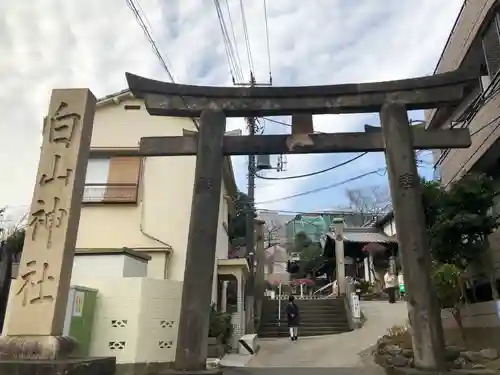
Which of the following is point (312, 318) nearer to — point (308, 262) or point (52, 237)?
point (52, 237)

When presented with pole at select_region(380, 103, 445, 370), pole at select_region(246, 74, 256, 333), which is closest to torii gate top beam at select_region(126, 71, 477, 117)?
pole at select_region(380, 103, 445, 370)

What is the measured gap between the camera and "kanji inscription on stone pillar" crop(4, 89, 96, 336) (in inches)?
274

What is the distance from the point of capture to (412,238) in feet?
24.8

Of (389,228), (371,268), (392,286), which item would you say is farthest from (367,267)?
(392,286)

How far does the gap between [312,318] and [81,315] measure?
14.3m

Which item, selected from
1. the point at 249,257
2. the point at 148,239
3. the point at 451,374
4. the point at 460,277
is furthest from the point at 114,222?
the point at 451,374

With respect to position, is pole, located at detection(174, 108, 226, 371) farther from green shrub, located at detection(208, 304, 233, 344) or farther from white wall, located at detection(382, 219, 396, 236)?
white wall, located at detection(382, 219, 396, 236)

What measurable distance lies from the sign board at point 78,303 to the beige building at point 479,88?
9189 mm

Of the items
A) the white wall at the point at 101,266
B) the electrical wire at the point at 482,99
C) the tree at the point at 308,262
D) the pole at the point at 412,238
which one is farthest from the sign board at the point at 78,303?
the tree at the point at 308,262

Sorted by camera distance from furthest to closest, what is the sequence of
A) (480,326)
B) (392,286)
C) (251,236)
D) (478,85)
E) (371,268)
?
(371,268) → (392,286) → (251,236) → (478,85) → (480,326)

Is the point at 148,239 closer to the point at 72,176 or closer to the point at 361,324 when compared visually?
the point at 72,176

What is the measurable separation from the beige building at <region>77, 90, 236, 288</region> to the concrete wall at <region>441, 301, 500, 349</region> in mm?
8813

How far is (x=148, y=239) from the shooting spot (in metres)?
15.7

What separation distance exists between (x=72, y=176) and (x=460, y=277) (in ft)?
30.7
